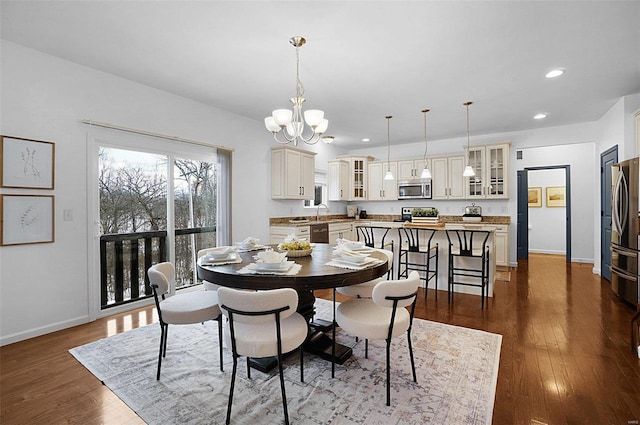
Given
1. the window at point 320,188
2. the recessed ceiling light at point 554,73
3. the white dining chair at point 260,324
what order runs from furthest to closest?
the window at point 320,188 < the recessed ceiling light at point 554,73 < the white dining chair at point 260,324

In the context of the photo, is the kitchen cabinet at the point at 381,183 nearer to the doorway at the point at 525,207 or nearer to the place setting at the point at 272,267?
the doorway at the point at 525,207

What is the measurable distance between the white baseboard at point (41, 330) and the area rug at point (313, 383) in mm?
637

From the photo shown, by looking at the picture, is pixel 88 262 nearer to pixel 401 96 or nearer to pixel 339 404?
pixel 339 404

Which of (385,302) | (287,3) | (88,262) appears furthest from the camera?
(88,262)

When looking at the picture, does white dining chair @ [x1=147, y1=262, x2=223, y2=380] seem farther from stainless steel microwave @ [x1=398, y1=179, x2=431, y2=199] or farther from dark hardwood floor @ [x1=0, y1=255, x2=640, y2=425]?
stainless steel microwave @ [x1=398, y1=179, x2=431, y2=199]

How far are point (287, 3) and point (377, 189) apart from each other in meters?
5.31

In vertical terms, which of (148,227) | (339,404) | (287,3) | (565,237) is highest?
(287,3)

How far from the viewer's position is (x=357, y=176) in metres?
7.23

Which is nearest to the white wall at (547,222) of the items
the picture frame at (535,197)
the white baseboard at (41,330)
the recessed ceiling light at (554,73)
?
the picture frame at (535,197)

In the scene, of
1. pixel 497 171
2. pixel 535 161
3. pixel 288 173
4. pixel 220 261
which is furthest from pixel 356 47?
pixel 535 161

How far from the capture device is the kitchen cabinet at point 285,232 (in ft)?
17.0

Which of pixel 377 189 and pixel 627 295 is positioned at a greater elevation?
pixel 377 189

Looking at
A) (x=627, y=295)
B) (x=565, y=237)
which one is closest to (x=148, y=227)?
(x=627, y=295)

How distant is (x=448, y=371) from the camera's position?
225 centimetres
